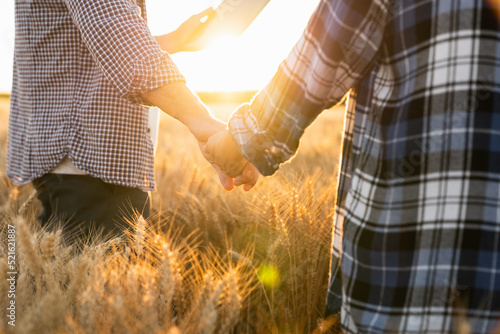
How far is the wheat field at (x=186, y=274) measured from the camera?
2.67 ft

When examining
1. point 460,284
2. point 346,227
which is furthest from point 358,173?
point 460,284

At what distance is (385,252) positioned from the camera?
83 cm

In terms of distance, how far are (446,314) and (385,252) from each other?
0.16 meters

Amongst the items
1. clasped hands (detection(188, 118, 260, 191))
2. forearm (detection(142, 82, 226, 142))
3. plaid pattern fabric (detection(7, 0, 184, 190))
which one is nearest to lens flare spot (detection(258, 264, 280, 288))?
clasped hands (detection(188, 118, 260, 191))

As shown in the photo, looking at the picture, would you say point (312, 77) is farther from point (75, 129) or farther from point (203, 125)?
point (75, 129)

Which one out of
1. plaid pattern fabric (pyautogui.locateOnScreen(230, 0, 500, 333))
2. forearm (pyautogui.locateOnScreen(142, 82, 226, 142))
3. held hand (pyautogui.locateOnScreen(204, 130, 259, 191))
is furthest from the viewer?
forearm (pyautogui.locateOnScreen(142, 82, 226, 142))

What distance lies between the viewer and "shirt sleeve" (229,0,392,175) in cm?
81

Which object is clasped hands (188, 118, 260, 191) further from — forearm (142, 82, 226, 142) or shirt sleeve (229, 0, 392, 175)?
shirt sleeve (229, 0, 392, 175)

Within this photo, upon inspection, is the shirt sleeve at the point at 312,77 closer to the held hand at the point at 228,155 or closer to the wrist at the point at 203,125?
the held hand at the point at 228,155

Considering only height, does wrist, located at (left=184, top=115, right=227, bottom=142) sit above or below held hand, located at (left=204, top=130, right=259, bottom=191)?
above

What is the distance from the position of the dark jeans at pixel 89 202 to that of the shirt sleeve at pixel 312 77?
801 mm

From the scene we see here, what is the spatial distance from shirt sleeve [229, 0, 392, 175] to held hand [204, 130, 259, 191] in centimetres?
14

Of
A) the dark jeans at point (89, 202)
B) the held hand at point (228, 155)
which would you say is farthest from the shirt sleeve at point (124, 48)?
the dark jeans at point (89, 202)

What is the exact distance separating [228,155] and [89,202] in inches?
29.8
